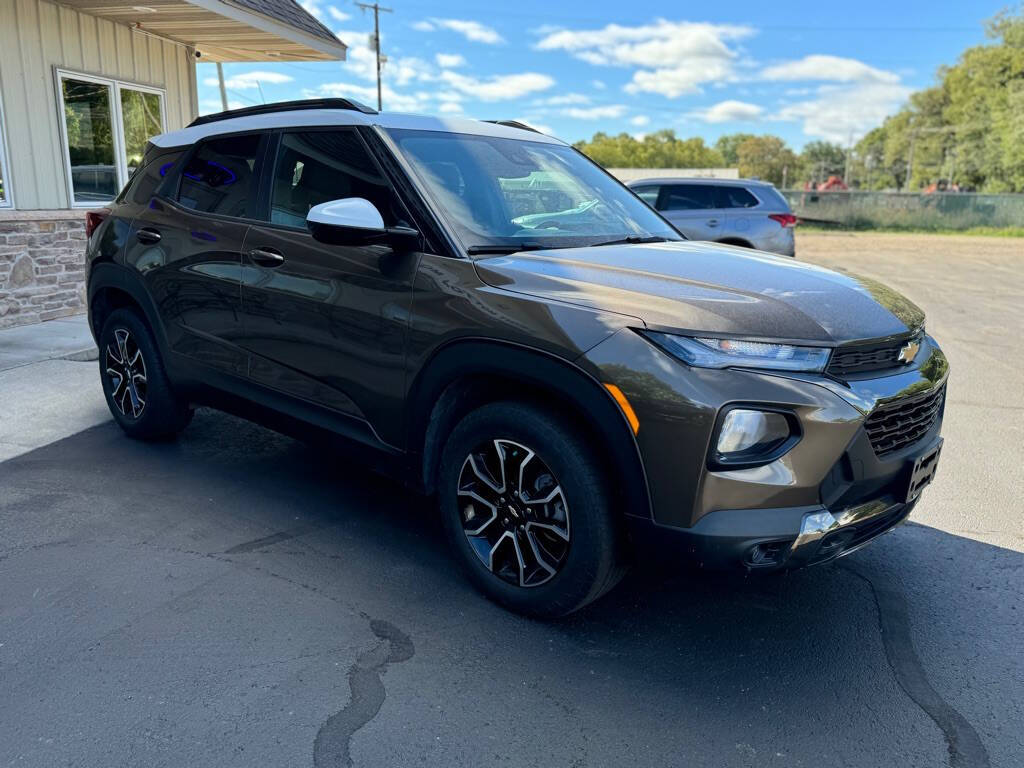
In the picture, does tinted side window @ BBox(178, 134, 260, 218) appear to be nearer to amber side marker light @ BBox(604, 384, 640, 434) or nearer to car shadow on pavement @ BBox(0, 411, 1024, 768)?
car shadow on pavement @ BBox(0, 411, 1024, 768)

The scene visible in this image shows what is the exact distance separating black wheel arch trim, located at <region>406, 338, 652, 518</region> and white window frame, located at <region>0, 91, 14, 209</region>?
7633mm

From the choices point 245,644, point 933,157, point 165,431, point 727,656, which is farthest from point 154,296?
point 933,157

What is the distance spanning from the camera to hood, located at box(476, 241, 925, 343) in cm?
258

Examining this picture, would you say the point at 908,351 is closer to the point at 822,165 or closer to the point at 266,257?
the point at 266,257

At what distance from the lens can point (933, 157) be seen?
306 ft

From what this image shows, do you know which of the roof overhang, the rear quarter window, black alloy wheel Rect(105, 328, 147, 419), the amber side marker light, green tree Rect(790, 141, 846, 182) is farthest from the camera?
green tree Rect(790, 141, 846, 182)

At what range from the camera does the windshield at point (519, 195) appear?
329 centimetres

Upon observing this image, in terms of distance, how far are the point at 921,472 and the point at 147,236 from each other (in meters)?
3.96

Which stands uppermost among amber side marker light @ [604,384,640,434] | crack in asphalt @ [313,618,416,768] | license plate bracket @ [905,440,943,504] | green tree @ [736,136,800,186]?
green tree @ [736,136,800,186]

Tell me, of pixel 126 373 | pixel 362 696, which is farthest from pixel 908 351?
pixel 126 373

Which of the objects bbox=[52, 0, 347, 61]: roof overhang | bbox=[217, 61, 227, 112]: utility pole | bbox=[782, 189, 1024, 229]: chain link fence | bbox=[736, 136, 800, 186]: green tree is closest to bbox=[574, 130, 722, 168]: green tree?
bbox=[736, 136, 800, 186]: green tree

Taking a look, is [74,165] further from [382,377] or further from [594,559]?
[594,559]

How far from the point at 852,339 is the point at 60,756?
2684 millimetres

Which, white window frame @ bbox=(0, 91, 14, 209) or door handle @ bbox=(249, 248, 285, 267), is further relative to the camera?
white window frame @ bbox=(0, 91, 14, 209)
